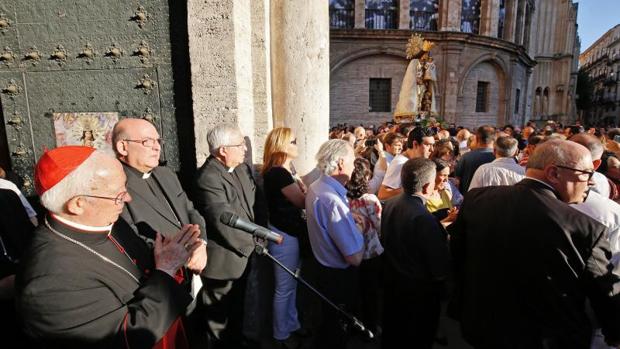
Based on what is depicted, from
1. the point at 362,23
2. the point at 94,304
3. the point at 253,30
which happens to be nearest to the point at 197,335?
the point at 94,304

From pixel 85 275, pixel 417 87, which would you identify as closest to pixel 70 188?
pixel 85 275

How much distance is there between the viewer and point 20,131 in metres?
2.92

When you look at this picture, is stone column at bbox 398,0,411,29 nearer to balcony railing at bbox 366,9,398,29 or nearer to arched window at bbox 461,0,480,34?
balcony railing at bbox 366,9,398,29

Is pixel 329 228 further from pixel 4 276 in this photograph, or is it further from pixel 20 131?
pixel 20 131

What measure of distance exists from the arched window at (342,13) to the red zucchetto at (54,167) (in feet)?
66.2

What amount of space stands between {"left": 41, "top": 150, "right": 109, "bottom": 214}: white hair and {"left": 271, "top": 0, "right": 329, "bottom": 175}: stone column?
2145 millimetres

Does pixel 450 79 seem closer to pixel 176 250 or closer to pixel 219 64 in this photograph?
pixel 219 64

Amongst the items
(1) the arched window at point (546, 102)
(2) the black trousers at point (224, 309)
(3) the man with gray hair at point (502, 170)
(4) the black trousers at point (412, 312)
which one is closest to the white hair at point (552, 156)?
(4) the black trousers at point (412, 312)

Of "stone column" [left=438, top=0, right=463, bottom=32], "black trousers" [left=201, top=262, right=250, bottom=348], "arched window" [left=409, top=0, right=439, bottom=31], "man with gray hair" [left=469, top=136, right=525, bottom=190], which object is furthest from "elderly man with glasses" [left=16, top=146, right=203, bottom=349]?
"arched window" [left=409, top=0, right=439, bottom=31]

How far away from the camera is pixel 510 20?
21672mm

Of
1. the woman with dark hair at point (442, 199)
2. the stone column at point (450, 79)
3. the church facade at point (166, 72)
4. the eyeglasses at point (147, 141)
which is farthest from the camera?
the stone column at point (450, 79)

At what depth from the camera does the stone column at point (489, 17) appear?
20.0 meters

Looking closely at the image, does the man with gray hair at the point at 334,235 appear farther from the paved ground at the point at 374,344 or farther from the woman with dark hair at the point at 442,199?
the woman with dark hair at the point at 442,199

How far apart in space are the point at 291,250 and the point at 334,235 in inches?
25.0
